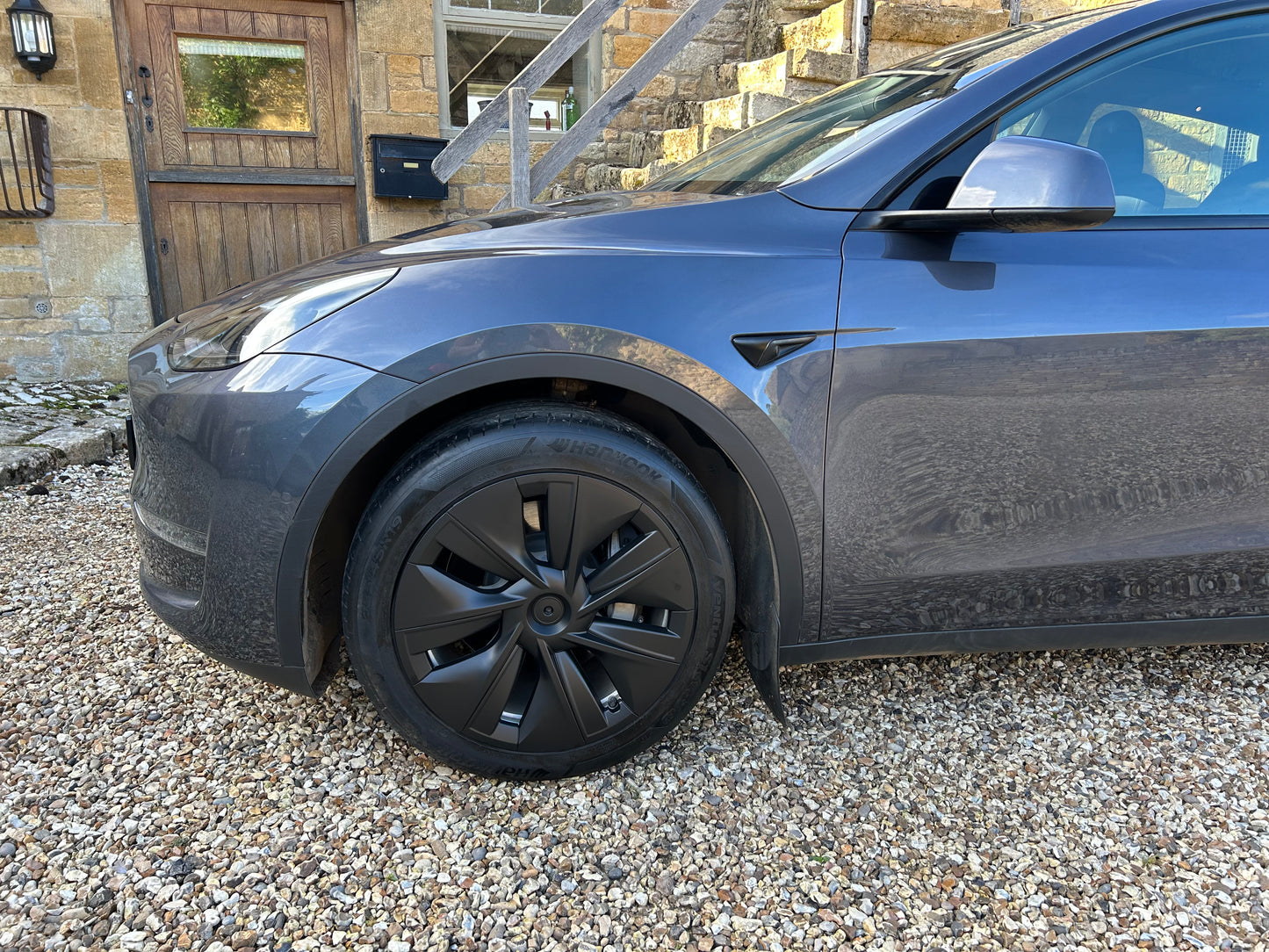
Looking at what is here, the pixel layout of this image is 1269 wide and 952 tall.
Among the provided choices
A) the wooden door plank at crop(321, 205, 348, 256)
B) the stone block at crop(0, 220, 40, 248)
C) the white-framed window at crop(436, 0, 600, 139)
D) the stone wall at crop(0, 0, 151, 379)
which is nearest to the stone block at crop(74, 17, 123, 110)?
the stone wall at crop(0, 0, 151, 379)

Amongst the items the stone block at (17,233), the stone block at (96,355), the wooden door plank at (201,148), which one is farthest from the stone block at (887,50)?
the stone block at (17,233)

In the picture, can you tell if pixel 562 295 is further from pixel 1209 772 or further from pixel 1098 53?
pixel 1209 772

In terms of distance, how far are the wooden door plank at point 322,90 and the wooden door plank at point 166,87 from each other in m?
0.89

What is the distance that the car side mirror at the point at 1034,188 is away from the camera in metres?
1.51

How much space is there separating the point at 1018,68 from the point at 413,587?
160cm

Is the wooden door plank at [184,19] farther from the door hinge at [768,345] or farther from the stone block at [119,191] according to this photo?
the door hinge at [768,345]

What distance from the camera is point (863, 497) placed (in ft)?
5.56

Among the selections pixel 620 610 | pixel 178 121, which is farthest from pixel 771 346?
pixel 178 121

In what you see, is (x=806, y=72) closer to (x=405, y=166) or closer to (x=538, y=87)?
(x=538, y=87)

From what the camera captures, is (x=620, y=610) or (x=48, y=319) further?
(x=48, y=319)

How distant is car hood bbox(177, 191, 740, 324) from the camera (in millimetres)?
1681

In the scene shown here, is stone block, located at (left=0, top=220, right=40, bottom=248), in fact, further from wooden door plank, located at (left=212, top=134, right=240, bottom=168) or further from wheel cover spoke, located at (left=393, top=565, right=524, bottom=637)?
wheel cover spoke, located at (left=393, top=565, right=524, bottom=637)

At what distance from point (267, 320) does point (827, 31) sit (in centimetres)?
442

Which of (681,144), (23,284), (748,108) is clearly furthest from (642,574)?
(23,284)
